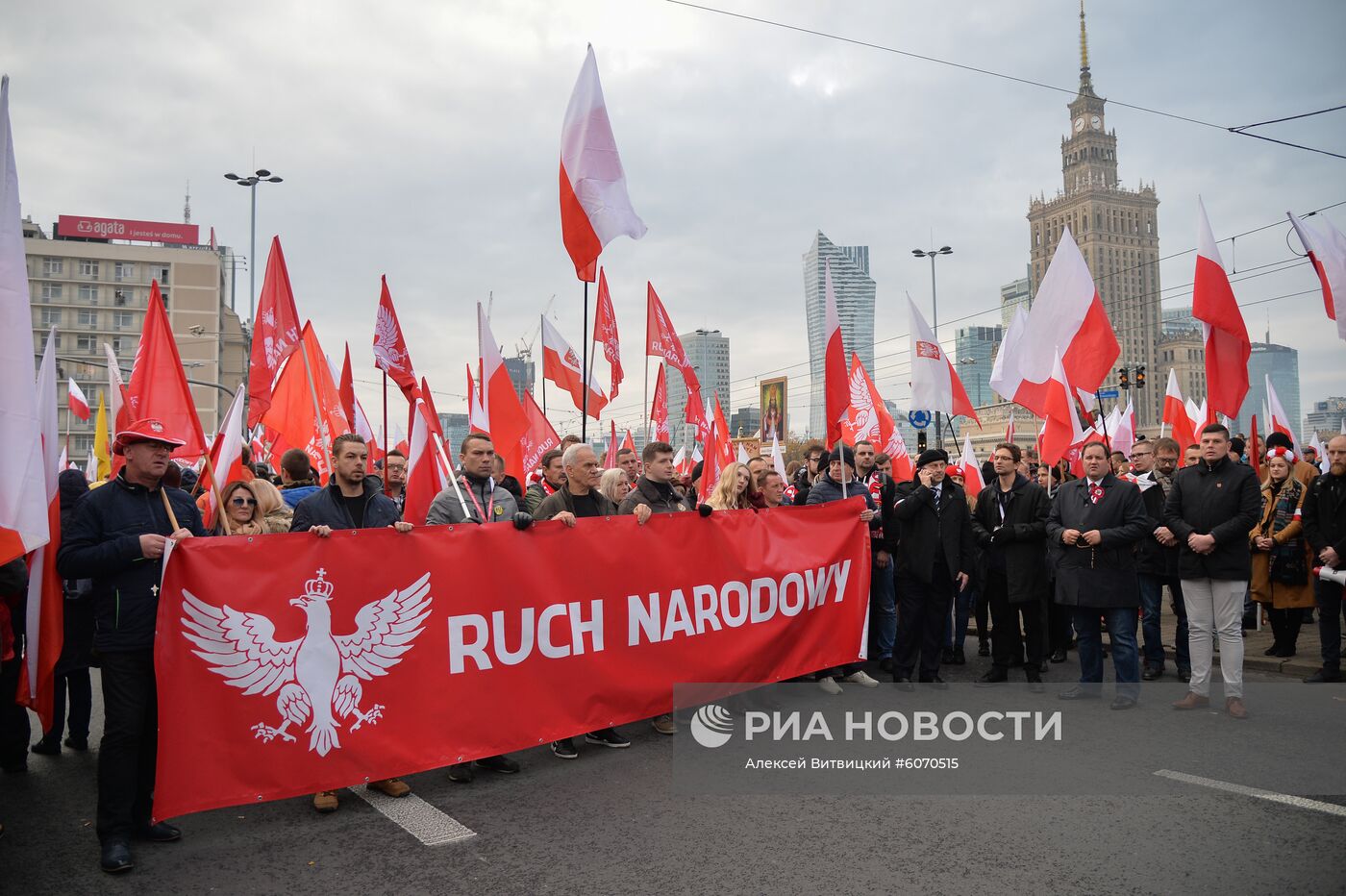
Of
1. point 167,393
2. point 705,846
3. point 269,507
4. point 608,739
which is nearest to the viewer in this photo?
point 705,846

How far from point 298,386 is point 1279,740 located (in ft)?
32.3

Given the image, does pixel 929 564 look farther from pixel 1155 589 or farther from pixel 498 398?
pixel 498 398

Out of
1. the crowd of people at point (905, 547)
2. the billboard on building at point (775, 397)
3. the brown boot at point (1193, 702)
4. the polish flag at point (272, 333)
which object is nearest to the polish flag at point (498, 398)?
the crowd of people at point (905, 547)

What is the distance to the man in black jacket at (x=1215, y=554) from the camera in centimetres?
657

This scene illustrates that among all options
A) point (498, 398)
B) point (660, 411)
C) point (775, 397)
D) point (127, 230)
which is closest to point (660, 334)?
point (660, 411)

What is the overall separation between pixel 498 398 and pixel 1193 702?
6.47m

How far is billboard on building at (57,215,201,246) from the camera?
301 feet

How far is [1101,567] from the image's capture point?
707 cm

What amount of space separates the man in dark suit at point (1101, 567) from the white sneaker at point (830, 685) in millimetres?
1721

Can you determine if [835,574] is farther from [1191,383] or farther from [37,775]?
[1191,383]

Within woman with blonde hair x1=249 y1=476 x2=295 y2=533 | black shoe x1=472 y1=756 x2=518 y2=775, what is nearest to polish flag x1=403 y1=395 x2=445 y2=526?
woman with blonde hair x1=249 y1=476 x2=295 y2=533

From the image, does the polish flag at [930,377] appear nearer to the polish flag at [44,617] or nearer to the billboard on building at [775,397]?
the polish flag at [44,617]

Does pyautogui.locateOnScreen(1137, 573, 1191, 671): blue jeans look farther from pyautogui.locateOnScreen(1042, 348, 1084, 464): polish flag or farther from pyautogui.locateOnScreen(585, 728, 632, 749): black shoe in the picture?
pyautogui.locateOnScreen(585, 728, 632, 749): black shoe

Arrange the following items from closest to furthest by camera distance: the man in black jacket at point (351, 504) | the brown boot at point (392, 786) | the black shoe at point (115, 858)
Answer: the black shoe at point (115, 858), the brown boot at point (392, 786), the man in black jacket at point (351, 504)
